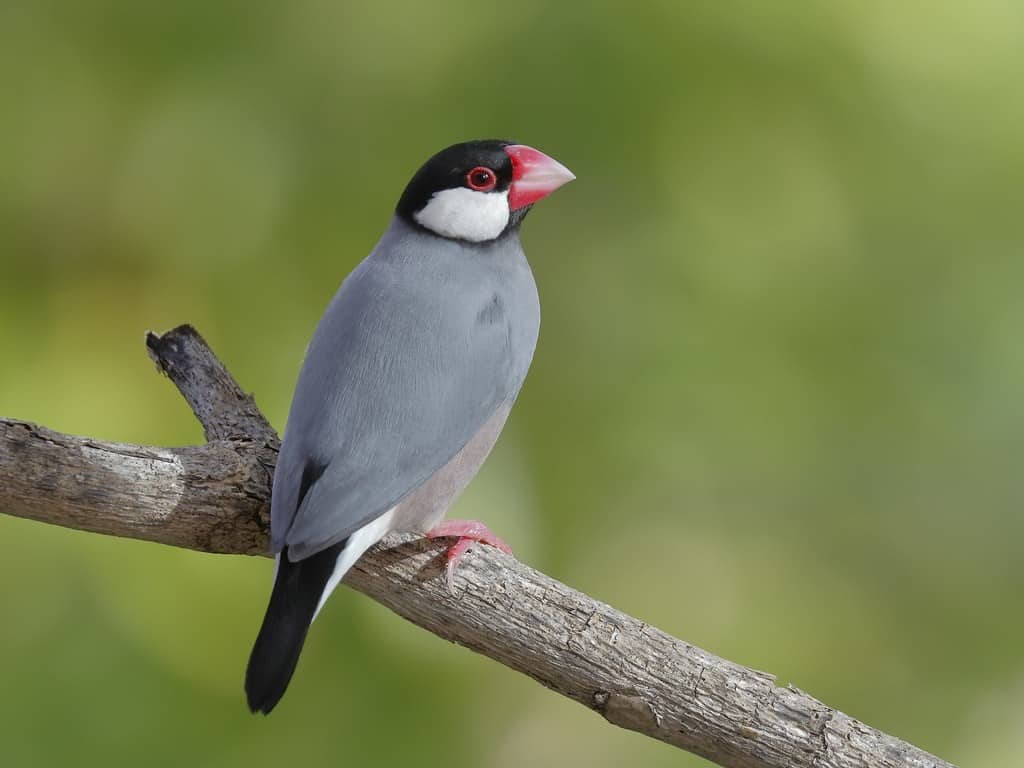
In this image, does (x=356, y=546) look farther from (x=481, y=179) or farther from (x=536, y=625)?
(x=481, y=179)

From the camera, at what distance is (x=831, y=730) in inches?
73.0

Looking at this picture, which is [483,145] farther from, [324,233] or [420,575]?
[324,233]

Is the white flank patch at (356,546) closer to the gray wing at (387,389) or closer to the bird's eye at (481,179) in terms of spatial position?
the gray wing at (387,389)

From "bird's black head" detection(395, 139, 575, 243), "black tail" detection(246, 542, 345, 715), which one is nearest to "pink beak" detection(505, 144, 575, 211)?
"bird's black head" detection(395, 139, 575, 243)

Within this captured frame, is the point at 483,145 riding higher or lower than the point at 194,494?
higher

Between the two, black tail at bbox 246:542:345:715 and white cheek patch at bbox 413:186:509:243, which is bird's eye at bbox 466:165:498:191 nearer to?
white cheek patch at bbox 413:186:509:243

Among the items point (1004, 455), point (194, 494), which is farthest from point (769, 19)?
point (194, 494)

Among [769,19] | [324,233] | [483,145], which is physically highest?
[769,19]

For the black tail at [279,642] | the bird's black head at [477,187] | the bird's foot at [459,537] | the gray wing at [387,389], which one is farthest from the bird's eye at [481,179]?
the black tail at [279,642]

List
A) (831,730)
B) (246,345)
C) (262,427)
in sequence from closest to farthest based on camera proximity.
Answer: (831,730), (262,427), (246,345)

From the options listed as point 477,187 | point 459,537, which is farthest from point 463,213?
point 459,537

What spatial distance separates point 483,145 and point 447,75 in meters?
1.21

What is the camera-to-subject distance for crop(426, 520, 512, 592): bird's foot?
193 cm

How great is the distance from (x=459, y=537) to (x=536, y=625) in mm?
185
